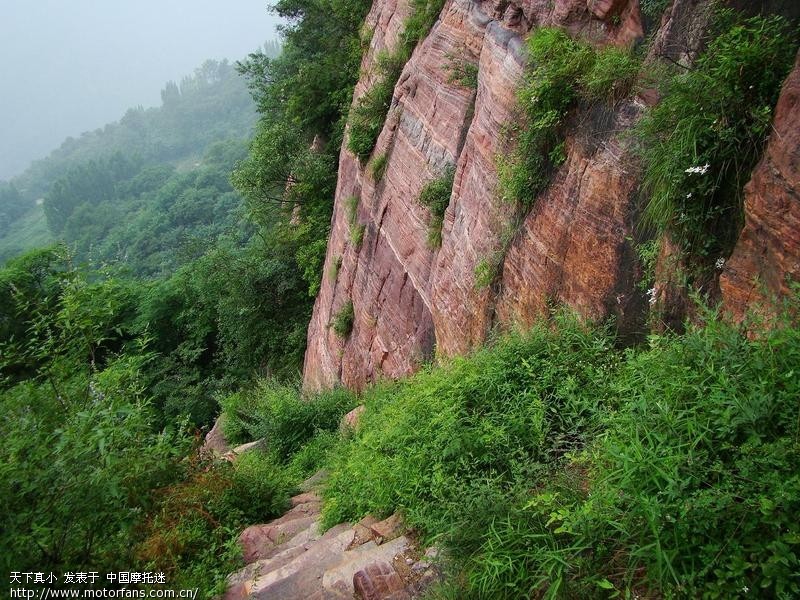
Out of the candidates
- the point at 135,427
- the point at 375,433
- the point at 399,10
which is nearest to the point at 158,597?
the point at 135,427

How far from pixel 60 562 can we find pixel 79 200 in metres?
98.0

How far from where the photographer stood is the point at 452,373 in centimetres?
553

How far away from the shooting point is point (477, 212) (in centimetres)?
708

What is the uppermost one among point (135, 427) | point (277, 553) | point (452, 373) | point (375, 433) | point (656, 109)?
point (656, 109)

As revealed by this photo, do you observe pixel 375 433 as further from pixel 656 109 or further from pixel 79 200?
pixel 79 200

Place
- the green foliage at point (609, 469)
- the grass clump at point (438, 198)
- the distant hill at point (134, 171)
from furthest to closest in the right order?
the distant hill at point (134, 171) → the grass clump at point (438, 198) → the green foliage at point (609, 469)

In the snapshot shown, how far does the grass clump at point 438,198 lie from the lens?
8.40 meters

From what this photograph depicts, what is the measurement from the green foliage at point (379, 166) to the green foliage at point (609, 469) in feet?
21.7

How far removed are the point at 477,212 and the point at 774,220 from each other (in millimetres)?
3986

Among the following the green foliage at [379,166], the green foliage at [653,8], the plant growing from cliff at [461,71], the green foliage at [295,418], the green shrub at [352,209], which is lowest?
the green foliage at [295,418]

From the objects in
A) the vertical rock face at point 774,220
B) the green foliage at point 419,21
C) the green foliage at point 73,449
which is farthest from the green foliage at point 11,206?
the vertical rock face at point 774,220

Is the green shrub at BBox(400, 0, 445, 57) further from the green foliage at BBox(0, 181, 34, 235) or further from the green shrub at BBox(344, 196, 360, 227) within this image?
the green foliage at BBox(0, 181, 34, 235)

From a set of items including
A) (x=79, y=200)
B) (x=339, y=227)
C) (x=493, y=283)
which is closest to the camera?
(x=493, y=283)

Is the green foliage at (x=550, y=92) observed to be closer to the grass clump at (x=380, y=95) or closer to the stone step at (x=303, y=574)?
the stone step at (x=303, y=574)
